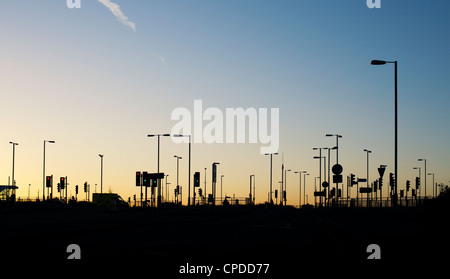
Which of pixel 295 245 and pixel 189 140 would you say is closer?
pixel 295 245

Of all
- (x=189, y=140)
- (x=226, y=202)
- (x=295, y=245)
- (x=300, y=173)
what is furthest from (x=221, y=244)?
(x=300, y=173)

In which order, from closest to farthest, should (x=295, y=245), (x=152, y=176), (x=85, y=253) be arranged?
(x=85, y=253) < (x=295, y=245) < (x=152, y=176)

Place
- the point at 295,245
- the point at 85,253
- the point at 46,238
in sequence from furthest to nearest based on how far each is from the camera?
1. the point at 46,238
2. the point at 295,245
3. the point at 85,253
